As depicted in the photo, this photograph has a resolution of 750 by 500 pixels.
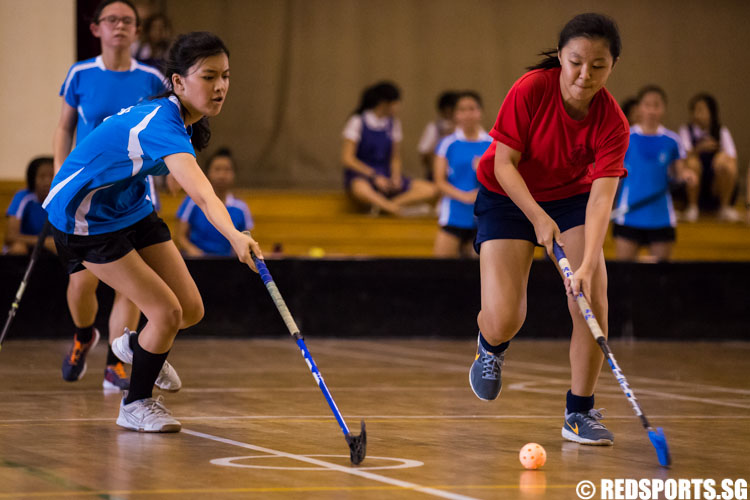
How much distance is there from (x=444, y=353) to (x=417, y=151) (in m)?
5.38

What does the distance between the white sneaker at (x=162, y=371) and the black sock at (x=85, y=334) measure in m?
0.75

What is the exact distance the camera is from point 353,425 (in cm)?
479

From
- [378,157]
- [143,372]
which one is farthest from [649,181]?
[143,372]

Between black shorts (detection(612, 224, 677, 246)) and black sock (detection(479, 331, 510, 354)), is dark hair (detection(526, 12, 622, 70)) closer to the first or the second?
black sock (detection(479, 331, 510, 354))

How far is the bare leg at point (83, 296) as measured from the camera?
221 inches

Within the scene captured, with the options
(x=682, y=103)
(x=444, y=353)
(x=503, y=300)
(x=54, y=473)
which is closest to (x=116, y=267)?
(x=54, y=473)

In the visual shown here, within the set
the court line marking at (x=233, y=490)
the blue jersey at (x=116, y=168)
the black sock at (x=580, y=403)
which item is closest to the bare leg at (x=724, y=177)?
the black sock at (x=580, y=403)

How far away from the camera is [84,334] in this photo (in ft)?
19.1

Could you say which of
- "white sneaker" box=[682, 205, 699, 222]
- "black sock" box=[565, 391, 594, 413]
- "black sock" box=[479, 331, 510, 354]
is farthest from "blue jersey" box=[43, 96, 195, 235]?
"white sneaker" box=[682, 205, 699, 222]

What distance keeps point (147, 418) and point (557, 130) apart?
182 centimetres

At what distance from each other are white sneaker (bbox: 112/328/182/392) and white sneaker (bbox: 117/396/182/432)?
33 centimetres

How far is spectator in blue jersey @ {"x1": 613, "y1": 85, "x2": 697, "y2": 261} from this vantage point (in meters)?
9.16

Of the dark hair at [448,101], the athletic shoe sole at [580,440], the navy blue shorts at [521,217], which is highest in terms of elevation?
the dark hair at [448,101]

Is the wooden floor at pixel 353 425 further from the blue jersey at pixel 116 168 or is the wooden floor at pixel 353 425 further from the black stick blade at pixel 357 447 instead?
the blue jersey at pixel 116 168
